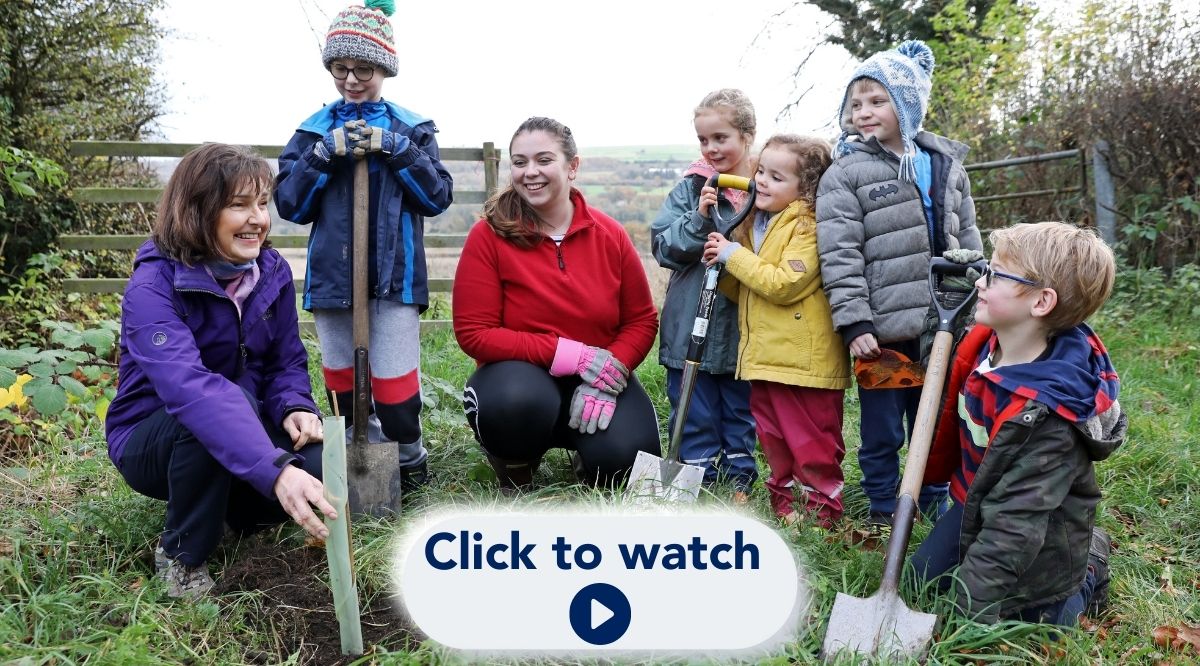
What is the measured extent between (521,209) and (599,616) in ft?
5.47

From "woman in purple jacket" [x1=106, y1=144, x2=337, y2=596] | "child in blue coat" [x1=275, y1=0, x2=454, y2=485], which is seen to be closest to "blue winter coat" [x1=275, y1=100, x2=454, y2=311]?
"child in blue coat" [x1=275, y1=0, x2=454, y2=485]

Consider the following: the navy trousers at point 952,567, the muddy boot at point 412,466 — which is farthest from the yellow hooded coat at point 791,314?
the muddy boot at point 412,466

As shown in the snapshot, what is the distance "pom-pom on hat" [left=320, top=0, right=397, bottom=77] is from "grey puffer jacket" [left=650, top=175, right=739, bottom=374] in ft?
3.88

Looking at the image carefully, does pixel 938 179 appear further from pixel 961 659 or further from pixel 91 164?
pixel 91 164

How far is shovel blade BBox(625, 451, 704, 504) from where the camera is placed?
3150 mm

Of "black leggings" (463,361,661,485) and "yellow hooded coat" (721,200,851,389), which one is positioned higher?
"yellow hooded coat" (721,200,851,389)

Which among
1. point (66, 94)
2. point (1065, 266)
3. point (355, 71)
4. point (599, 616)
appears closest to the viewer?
point (599, 616)

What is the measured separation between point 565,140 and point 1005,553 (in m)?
2.06

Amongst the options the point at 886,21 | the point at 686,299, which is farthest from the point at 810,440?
the point at 886,21

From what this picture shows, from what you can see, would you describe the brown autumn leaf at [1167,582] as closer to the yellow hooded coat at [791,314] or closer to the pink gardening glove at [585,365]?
the yellow hooded coat at [791,314]

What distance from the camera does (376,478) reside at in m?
3.21

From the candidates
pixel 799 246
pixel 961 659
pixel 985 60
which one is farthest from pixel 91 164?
pixel 985 60

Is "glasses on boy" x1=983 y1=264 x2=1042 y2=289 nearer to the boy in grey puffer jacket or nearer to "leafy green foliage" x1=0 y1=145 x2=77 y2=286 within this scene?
the boy in grey puffer jacket

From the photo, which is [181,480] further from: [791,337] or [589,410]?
[791,337]
